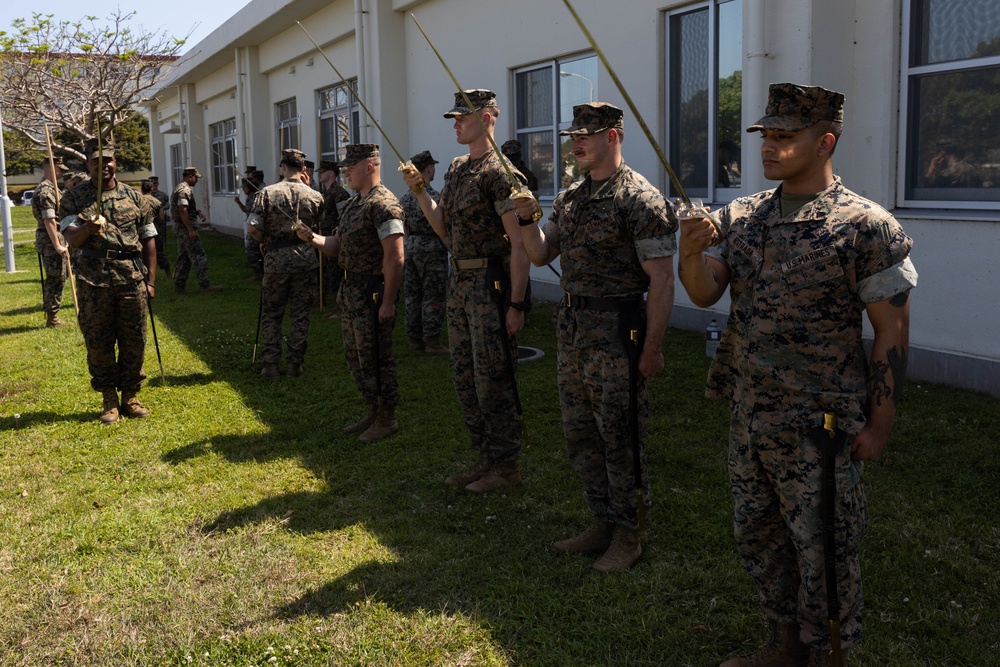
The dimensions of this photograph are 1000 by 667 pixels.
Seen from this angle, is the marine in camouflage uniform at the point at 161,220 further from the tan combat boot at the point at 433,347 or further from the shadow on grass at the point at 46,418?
the shadow on grass at the point at 46,418

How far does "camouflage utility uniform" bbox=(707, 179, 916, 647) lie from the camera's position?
293cm

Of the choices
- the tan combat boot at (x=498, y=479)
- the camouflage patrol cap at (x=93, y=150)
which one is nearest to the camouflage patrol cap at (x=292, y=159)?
the camouflage patrol cap at (x=93, y=150)

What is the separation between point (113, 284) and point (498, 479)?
375 cm

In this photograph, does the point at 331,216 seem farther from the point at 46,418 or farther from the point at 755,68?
the point at 755,68

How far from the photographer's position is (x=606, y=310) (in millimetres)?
4160

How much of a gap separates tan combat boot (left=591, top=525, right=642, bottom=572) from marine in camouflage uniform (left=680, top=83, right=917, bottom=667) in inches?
44.5

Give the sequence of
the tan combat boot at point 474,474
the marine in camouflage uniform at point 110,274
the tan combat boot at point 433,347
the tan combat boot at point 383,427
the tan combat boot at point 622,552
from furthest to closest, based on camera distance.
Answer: the tan combat boot at point 433,347 → the marine in camouflage uniform at point 110,274 → the tan combat boot at point 383,427 → the tan combat boot at point 474,474 → the tan combat boot at point 622,552

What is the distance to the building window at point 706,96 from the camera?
9.16 metres

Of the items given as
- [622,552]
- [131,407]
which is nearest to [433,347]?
[131,407]

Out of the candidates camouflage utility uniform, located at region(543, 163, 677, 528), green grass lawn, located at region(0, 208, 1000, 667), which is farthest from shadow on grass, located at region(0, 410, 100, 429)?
camouflage utility uniform, located at region(543, 163, 677, 528)

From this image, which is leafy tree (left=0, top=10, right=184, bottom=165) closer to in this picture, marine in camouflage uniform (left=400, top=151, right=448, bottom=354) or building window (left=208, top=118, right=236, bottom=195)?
building window (left=208, top=118, right=236, bottom=195)

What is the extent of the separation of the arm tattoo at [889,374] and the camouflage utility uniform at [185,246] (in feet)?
43.8

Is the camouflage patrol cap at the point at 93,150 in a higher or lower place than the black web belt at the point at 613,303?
higher

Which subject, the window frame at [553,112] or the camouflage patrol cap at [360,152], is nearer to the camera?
the camouflage patrol cap at [360,152]
